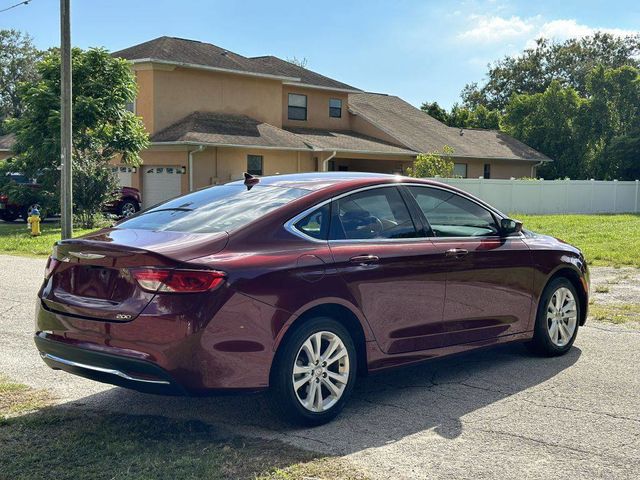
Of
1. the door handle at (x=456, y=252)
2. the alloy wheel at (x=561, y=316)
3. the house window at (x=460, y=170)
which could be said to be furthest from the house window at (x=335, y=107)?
the door handle at (x=456, y=252)

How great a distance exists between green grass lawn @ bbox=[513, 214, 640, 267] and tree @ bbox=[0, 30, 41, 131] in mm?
49947

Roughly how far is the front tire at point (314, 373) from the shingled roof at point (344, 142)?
81.4 feet

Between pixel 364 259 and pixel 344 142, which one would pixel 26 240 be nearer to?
pixel 364 259

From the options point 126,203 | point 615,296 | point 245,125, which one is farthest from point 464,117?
point 615,296

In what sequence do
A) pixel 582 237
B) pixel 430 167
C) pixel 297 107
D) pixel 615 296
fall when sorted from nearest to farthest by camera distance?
pixel 615 296 < pixel 582 237 < pixel 430 167 < pixel 297 107

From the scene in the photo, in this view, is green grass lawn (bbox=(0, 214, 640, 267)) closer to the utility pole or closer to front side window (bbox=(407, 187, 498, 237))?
the utility pole

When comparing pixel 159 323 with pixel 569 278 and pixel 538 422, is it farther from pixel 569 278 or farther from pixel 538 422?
pixel 569 278

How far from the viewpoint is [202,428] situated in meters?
4.80

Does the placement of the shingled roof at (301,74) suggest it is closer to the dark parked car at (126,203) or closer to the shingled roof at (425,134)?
the shingled roof at (425,134)

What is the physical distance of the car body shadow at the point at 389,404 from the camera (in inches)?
187

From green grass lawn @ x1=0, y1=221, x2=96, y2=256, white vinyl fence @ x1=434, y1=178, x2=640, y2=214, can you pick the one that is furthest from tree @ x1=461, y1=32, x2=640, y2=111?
green grass lawn @ x1=0, y1=221, x2=96, y2=256

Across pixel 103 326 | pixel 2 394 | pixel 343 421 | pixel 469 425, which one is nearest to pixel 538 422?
pixel 469 425

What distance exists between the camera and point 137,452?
4320 millimetres

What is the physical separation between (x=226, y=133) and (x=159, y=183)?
10.4ft
